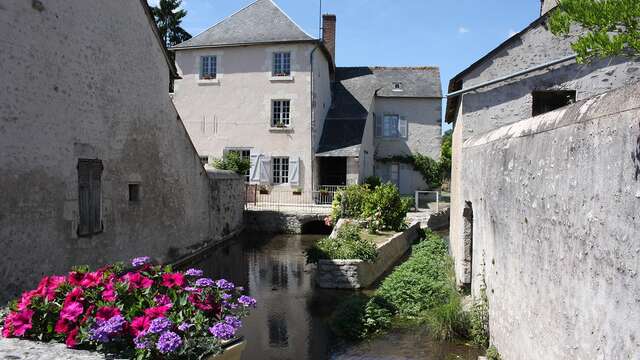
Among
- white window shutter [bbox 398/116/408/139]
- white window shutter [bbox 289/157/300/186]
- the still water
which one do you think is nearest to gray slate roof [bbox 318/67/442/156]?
white window shutter [bbox 289/157/300/186]

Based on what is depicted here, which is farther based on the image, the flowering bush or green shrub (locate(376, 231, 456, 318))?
green shrub (locate(376, 231, 456, 318))

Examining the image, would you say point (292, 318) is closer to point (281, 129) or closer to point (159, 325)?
point (159, 325)

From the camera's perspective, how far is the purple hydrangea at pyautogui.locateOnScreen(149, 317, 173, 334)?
358 centimetres

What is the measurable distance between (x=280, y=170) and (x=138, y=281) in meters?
18.8

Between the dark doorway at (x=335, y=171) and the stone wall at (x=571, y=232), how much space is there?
64.2ft

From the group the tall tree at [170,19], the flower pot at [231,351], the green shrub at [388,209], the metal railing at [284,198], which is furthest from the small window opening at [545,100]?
the tall tree at [170,19]

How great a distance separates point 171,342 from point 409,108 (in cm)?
2392

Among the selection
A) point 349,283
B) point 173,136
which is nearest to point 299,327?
point 349,283

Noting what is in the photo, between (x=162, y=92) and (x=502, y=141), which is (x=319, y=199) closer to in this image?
(x=162, y=92)

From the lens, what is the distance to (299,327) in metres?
8.73

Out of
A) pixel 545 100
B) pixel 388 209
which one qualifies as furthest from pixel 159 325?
pixel 388 209

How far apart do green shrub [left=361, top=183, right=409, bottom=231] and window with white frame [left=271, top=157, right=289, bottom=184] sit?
24.4 ft

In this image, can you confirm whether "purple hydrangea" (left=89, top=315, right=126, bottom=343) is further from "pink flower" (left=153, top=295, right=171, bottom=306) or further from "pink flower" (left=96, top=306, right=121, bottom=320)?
"pink flower" (left=153, top=295, right=171, bottom=306)

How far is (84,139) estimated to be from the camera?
30.3 ft
